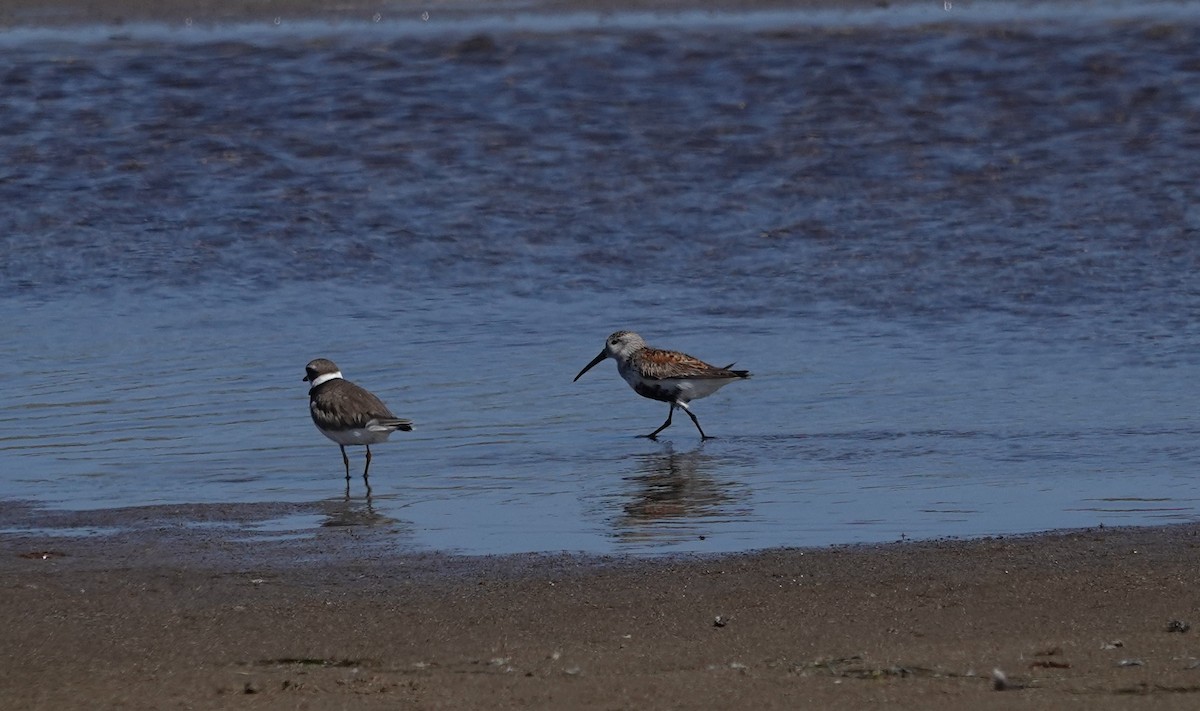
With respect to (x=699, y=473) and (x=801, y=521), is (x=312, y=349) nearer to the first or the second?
(x=699, y=473)

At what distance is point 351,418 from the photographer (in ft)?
30.9

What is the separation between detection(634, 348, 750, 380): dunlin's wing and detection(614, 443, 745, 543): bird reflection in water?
0.96m

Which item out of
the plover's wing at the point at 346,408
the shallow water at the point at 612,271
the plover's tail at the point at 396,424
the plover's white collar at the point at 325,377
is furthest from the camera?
the plover's white collar at the point at 325,377

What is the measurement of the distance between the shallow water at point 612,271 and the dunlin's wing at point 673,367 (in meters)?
0.25

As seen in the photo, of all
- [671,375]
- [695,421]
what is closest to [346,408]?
[695,421]

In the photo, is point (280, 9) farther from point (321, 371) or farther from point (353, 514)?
point (353, 514)

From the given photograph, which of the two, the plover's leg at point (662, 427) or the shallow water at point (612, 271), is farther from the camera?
the plover's leg at point (662, 427)

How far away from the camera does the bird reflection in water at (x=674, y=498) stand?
8102mm

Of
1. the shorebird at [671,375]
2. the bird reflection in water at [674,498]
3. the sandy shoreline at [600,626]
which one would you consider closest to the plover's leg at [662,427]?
the shorebird at [671,375]

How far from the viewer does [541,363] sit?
470 inches

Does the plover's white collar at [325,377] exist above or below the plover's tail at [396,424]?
above

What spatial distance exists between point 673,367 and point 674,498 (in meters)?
2.36

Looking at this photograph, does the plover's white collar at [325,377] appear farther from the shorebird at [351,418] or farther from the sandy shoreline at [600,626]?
the sandy shoreline at [600,626]

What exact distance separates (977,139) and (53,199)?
8.43m
